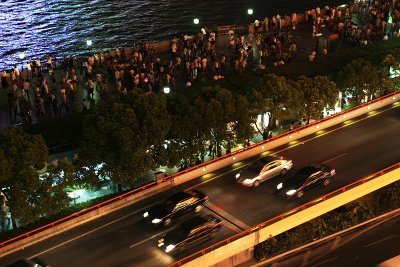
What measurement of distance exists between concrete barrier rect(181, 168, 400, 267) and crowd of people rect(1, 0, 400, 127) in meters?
14.8

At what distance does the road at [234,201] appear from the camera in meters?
33.1

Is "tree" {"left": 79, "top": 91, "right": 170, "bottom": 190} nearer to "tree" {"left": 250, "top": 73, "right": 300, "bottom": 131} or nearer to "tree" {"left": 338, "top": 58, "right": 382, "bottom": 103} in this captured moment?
"tree" {"left": 250, "top": 73, "right": 300, "bottom": 131}

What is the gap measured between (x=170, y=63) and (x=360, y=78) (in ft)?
44.8

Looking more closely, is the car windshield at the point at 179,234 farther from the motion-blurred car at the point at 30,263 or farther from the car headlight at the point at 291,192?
the car headlight at the point at 291,192

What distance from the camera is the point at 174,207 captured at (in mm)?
35031

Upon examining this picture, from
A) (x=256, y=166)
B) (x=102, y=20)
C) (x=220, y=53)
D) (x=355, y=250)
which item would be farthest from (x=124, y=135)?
(x=102, y=20)

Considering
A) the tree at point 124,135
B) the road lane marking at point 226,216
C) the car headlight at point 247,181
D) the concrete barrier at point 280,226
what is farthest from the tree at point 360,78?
the road lane marking at point 226,216

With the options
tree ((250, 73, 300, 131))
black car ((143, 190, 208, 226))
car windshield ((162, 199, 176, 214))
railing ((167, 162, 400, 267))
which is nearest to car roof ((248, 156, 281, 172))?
railing ((167, 162, 400, 267))

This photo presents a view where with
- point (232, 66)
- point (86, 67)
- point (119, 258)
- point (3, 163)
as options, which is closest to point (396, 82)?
point (232, 66)

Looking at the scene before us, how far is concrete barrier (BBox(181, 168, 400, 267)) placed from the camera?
33.0m

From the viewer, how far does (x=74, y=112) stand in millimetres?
45094

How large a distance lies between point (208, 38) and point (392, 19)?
1669cm

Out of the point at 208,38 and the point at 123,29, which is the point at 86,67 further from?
the point at 123,29

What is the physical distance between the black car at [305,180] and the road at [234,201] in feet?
1.38
